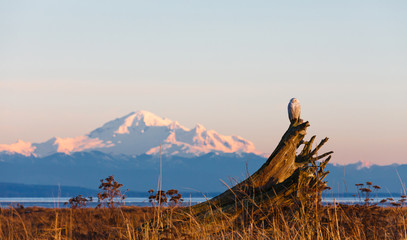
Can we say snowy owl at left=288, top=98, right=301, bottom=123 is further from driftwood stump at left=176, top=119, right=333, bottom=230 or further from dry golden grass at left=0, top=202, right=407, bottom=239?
dry golden grass at left=0, top=202, right=407, bottom=239

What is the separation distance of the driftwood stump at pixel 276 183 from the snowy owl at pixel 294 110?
0.38ft

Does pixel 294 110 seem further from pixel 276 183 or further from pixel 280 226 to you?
pixel 280 226

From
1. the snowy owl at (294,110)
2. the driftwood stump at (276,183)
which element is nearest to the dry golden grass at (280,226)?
the driftwood stump at (276,183)

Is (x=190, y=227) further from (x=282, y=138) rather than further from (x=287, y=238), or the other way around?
(x=282, y=138)

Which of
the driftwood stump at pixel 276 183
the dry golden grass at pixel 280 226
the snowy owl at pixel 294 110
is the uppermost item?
the snowy owl at pixel 294 110

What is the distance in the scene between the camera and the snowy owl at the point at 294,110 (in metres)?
13.9

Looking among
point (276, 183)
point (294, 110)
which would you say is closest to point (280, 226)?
point (276, 183)

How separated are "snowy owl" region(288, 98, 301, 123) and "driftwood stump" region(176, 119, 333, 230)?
0.38 feet

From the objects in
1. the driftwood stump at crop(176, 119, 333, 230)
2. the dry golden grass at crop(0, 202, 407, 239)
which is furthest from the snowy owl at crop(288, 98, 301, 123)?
the dry golden grass at crop(0, 202, 407, 239)

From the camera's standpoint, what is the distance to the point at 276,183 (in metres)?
14.0

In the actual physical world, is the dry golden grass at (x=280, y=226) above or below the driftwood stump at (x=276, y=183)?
below

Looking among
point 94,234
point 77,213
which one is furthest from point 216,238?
point 77,213

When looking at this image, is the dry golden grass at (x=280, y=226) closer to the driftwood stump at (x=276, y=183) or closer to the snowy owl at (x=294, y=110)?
the driftwood stump at (x=276, y=183)

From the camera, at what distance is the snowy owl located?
1388 centimetres
